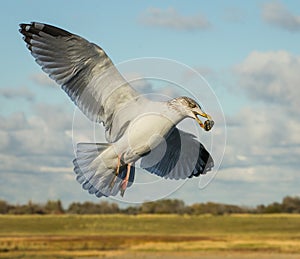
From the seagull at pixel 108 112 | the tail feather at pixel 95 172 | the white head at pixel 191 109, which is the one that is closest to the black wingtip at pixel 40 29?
the seagull at pixel 108 112

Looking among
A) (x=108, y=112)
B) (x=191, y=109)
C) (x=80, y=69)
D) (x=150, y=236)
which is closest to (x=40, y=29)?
(x=80, y=69)

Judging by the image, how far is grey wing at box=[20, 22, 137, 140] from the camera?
23.2 feet

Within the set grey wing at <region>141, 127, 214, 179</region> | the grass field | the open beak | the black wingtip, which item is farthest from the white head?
the grass field

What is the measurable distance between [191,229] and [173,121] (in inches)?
2424

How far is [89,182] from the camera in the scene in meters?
6.93

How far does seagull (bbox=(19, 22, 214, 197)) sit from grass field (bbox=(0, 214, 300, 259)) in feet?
108

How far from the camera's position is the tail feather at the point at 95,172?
6731 millimetres

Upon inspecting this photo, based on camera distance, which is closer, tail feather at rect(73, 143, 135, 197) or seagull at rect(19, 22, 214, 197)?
seagull at rect(19, 22, 214, 197)

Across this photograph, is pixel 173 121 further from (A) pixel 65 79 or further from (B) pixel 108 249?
(B) pixel 108 249

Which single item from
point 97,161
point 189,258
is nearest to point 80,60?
point 97,161

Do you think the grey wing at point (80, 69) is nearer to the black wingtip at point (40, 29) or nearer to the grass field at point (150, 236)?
the black wingtip at point (40, 29)

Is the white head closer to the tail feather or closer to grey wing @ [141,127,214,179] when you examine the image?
the tail feather

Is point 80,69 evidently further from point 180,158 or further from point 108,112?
point 180,158

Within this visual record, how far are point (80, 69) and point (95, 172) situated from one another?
0.93 metres
